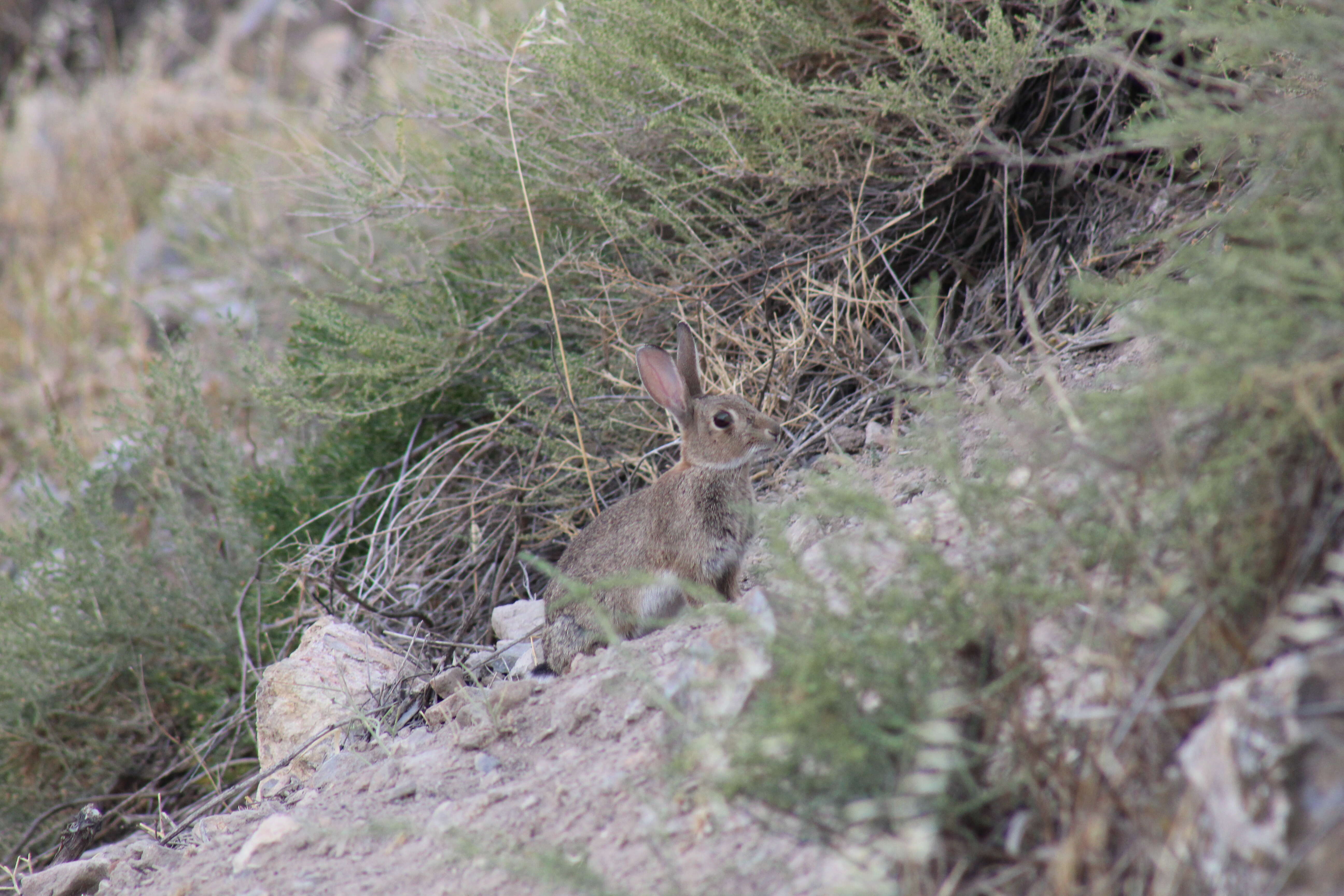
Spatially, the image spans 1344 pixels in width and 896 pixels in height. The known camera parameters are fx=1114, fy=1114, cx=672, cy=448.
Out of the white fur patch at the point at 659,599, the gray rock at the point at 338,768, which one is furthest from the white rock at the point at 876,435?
the gray rock at the point at 338,768

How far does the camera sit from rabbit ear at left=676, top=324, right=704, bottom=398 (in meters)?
4.65

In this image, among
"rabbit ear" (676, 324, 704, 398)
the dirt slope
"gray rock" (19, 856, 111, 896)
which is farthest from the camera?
"rabbit ear" (676, 324, 704, 398)

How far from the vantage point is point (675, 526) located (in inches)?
179

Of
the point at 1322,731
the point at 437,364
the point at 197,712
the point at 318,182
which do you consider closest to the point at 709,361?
the point at 437,364

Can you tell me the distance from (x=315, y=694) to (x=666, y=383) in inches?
74.6

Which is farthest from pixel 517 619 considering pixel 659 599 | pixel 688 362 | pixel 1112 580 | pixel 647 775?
pixel 1112 580

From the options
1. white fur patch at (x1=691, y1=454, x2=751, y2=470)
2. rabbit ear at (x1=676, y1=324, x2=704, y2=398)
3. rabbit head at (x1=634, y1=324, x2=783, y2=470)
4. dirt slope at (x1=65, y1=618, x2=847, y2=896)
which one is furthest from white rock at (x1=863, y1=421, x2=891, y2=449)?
dirt slope at (x1=65, y1=618, x2=847, y2=896)

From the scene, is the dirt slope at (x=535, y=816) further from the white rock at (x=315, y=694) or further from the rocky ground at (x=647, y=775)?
the white rock at (x=315, y=694)

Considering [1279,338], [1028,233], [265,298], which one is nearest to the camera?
[1279,338]

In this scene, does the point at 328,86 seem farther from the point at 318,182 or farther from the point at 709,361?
the point at 709,361

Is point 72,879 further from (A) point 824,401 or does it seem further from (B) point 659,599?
(A) point 824,401

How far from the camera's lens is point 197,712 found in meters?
5.72

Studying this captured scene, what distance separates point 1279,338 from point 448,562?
4.30 metres

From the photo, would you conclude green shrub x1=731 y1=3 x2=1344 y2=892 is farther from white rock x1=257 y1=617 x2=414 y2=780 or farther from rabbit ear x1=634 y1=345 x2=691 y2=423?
white rock x1=257 y1=617 x2=414 y2=780
